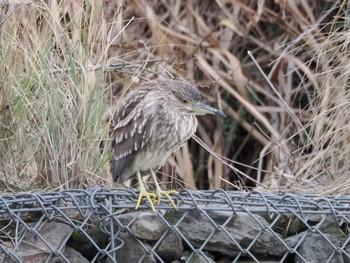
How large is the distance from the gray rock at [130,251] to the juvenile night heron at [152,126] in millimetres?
738

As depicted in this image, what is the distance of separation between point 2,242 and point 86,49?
129 centimetres

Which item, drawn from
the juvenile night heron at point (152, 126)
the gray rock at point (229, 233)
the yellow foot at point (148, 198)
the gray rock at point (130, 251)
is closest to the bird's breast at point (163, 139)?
the juvenile night heron at point (152, 126)

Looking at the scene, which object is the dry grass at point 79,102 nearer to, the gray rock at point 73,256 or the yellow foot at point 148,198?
the yellow foot at point 148,198

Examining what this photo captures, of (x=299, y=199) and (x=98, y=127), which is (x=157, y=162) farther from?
(x=299, y=199)

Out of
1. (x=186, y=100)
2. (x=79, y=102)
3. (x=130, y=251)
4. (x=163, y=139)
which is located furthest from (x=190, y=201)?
(x=79, y=102)

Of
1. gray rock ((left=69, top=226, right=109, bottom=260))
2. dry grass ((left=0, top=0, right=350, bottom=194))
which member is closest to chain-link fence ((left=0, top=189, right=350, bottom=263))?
gray rock ((left=69, top=226, right=109, bottom=260))

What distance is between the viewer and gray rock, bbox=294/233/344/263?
3.39 m

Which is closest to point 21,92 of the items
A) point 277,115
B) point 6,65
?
point 6,65

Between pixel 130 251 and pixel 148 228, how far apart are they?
106mm

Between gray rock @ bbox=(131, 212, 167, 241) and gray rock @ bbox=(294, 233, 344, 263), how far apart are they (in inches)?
21.2

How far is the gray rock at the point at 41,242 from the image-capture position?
319cm

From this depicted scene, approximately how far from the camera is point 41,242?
322 centimetres

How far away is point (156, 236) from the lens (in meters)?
3.26

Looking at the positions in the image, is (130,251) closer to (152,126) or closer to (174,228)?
(174,228)
